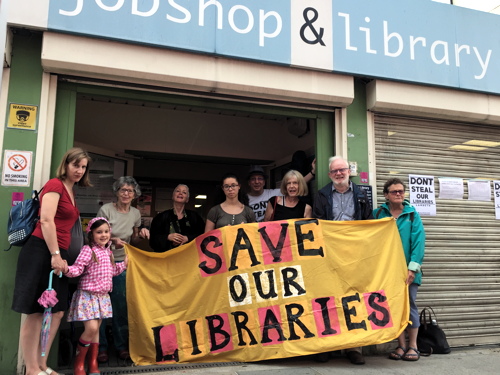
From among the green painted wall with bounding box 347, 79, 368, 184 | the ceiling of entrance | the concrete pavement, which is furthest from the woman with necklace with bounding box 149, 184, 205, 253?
the ceiling of entrance

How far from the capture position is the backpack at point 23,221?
317 centimetres

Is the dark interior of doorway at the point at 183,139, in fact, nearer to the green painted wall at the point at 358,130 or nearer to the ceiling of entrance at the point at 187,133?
the ceiling of entrance at the point at 187,133

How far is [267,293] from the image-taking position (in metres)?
3.83

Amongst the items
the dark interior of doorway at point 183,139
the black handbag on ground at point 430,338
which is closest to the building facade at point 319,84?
the black handbag on ground at point 430,338

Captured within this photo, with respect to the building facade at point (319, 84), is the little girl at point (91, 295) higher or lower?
lower

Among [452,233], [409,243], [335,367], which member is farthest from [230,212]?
[452,233]

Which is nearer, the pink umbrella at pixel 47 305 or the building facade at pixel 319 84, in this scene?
the pink umbrella at pixel 47 305

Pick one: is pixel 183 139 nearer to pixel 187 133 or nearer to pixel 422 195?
pixel 187 133

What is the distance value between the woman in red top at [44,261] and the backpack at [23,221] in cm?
6

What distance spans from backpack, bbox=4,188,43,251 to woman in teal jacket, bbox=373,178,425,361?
3402mm

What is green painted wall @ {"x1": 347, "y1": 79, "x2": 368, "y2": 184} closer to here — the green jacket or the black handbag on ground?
the green jacket

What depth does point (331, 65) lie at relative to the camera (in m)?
4.48

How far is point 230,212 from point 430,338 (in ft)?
8.68

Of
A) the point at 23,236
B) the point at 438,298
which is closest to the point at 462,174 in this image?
the point at 438,298
